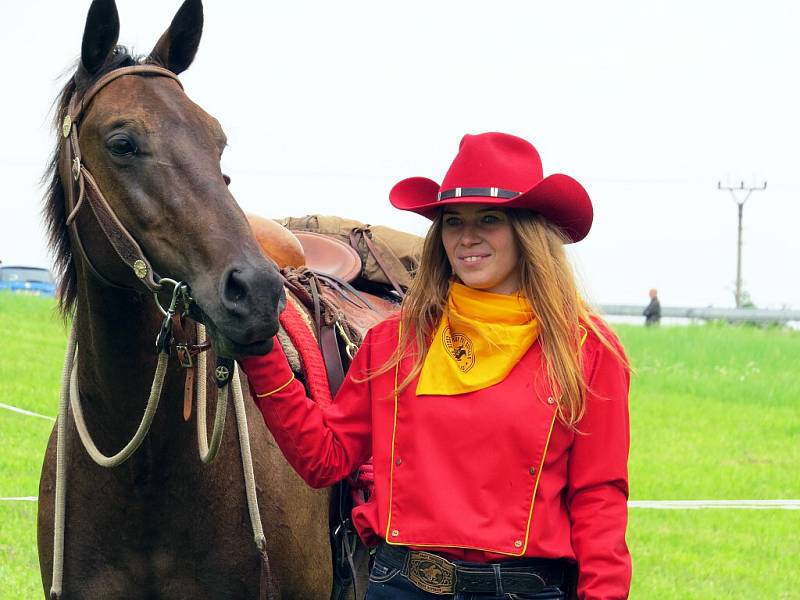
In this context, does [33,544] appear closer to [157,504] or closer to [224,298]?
[157,504]

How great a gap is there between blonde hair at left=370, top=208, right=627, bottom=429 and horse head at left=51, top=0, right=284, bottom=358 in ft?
1.64

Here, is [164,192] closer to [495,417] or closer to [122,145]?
[122,145]

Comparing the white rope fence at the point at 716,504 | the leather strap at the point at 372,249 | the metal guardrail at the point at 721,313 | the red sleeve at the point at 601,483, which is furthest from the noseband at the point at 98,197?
the metal guardrail at the point at 721,313

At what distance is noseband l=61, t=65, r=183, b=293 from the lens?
8.75 feet

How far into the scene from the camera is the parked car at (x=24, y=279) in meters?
24.3

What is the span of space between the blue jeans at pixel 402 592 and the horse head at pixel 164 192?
67 cm

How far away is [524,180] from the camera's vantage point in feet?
9.28

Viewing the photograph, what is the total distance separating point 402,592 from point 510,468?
402 millimetres

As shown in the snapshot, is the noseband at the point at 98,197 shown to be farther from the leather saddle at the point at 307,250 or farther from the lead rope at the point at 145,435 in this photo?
the leather saddle at the point at 307,250

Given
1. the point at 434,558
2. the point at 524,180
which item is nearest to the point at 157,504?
the point at 434,558

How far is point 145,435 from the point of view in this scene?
9.55ft

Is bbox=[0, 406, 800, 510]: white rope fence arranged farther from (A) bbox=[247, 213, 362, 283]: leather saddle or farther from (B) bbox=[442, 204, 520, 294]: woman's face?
(B) bbox=[442, 204, 520, 294]: woman's face

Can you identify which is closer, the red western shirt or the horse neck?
the red western shirt

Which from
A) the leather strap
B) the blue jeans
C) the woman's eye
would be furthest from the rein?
the leather strap
